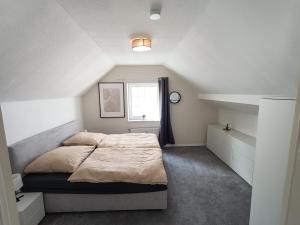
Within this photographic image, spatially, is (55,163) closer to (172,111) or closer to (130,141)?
(130,141)

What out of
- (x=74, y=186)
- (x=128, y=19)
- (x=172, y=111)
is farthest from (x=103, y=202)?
(x=172, y=111)

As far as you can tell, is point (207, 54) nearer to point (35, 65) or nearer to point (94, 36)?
point (94, 36)

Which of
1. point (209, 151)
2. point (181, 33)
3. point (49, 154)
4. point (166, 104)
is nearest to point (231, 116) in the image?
point (209, 151)

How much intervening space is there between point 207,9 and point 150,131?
3.32 m

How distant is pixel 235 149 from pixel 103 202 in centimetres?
240

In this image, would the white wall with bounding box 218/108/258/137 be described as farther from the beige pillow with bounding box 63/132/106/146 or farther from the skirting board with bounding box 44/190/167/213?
the beige pillow with bounding box 63/132/106/146

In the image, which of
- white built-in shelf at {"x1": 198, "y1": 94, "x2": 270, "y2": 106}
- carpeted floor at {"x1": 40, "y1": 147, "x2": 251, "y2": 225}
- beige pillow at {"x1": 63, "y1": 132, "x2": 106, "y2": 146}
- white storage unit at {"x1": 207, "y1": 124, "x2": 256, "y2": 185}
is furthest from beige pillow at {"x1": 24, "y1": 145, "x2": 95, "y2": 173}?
white storage unit at {"x1": 207, "y1": 124, "x2": 256, "y2": 185}

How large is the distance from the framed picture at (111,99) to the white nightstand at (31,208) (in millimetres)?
2604

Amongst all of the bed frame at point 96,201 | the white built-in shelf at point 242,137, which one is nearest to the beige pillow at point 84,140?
the bed frame at point 96,201

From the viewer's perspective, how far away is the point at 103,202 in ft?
6.64

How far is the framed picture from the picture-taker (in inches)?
166

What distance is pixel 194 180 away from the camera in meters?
2.75

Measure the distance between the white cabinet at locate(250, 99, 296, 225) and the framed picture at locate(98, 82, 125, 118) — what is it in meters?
3.38

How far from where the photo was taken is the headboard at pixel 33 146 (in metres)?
1.87
